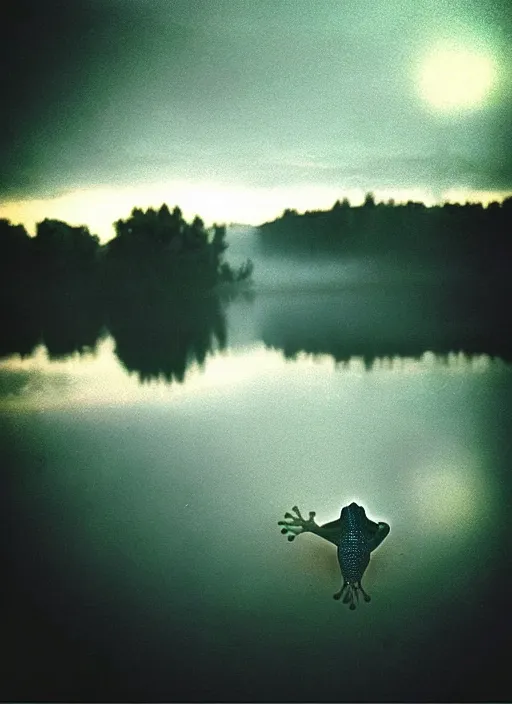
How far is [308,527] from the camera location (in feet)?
4.27

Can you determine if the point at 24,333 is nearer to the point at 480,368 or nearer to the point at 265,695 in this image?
the point at 265,695

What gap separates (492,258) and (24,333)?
1.19 m

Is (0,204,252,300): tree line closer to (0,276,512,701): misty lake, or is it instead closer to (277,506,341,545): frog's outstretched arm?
(0,276,512,701): misty lake

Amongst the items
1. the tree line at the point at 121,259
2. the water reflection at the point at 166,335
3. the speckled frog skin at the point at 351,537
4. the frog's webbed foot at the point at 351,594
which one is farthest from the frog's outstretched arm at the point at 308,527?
the tree line at the point at 121,259

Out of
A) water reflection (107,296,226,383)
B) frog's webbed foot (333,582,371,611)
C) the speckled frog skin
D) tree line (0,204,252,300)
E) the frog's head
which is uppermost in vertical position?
tree line (0,204,252,300)

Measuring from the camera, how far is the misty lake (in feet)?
4.12

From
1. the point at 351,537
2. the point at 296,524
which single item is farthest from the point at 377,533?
the point at 296,524

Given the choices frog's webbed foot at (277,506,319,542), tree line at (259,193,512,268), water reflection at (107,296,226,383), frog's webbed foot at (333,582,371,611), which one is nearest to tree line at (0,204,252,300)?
water reflection at (107,296,226,383)

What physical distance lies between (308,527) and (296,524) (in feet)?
0.10

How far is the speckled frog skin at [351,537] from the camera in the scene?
4.03ft

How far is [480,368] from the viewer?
1364mm

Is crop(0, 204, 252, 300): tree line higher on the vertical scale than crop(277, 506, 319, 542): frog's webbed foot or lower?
higher

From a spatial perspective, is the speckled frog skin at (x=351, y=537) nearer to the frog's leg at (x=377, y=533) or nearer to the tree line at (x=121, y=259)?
the frog's leg at (x=377, y=533)

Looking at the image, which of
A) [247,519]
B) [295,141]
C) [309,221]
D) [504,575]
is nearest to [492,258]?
[309,221]
